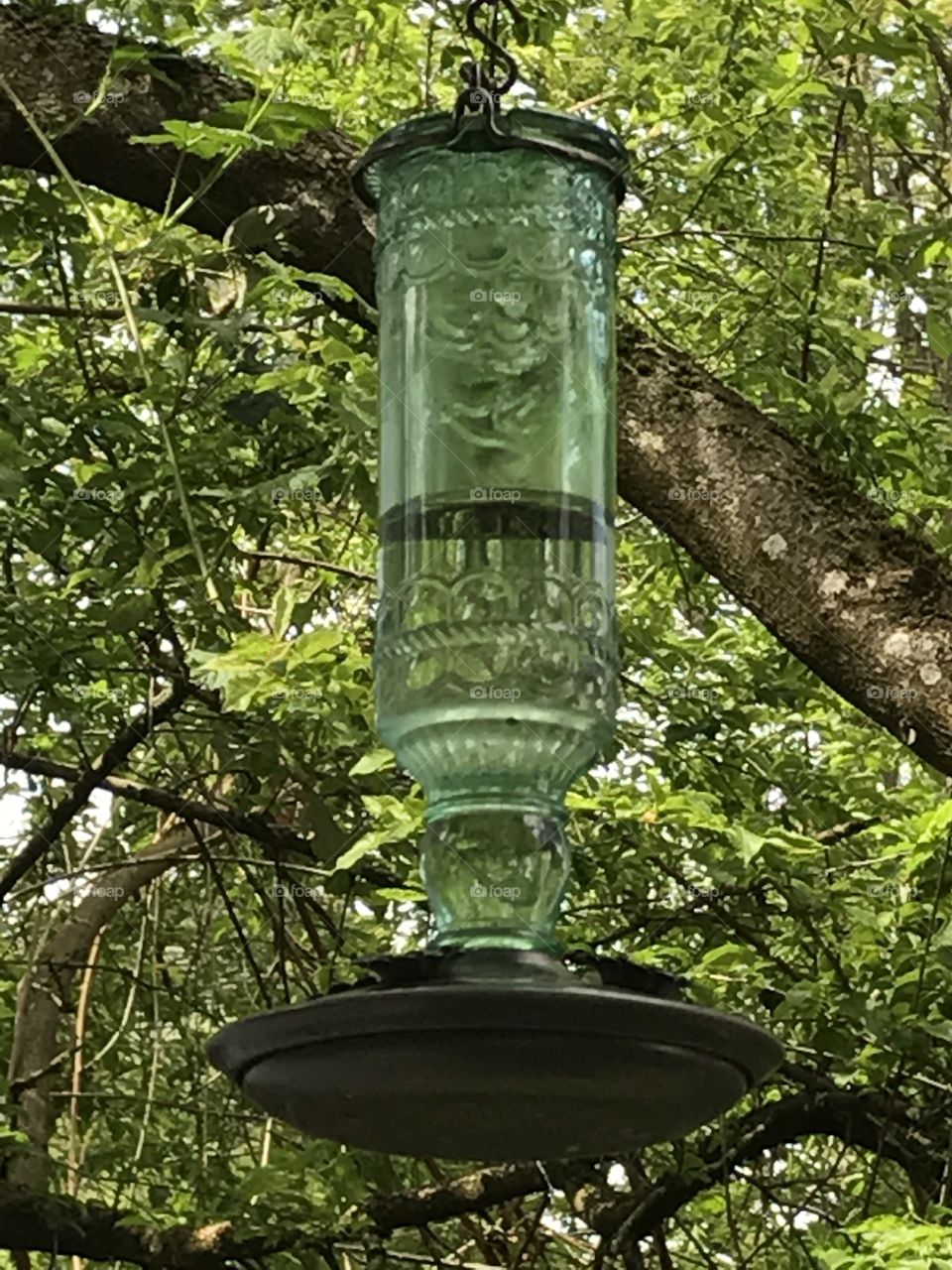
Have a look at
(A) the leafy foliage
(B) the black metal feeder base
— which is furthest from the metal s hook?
(A) the leafy foliage

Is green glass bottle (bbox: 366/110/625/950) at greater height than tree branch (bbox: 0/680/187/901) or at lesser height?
lesser

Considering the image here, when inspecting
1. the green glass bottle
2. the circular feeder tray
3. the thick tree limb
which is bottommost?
the circular feeder tray

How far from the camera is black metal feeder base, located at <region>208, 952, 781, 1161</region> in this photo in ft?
3.10

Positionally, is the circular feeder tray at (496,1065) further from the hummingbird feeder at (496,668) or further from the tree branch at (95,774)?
the tree branch at (95,774)

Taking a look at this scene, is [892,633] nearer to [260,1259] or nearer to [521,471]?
[521,471]

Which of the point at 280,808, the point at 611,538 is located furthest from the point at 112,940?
the point at 611,538

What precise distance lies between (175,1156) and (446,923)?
2.59 m

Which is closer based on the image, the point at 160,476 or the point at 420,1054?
the point at 420,1054

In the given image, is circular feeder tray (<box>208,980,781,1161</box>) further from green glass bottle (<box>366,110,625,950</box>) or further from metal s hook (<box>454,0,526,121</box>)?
metal s hook (<box>454,0,526,121</box>)

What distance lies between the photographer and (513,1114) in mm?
Answer: 1030

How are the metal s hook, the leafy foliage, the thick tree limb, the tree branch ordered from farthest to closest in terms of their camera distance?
the tree branch → the leafy foliage → the thick tree limb → the metal s hook

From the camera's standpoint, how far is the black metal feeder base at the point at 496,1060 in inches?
37.2

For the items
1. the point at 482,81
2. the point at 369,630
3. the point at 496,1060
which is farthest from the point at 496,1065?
the point at 369,630

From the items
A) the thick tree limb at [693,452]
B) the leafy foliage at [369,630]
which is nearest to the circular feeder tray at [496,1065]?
the thick tree limb at [693,452]
